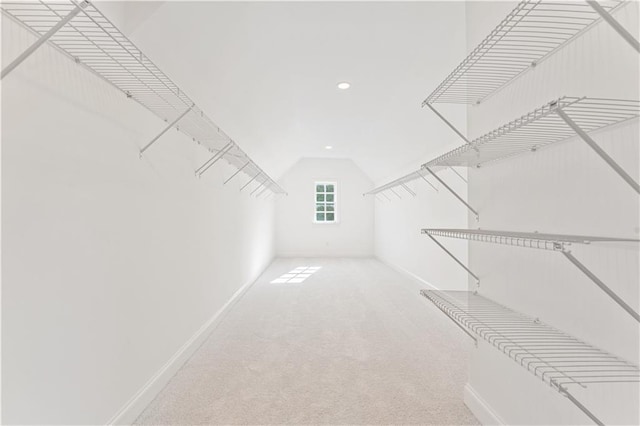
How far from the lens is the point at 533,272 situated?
1264 mm

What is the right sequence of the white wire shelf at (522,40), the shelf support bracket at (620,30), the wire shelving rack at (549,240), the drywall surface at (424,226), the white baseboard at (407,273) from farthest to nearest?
the white baseboard at (407,273) → the drywall surface at (424,226) → the white wire shelf at (522,40) → the wire shelving rack at (549,240) → the shelf support bracket at (620,30)

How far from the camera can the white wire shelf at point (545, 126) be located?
83 centimetres

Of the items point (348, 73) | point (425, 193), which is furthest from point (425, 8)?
point (425, 193)

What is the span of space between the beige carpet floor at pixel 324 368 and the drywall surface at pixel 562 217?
408 mm

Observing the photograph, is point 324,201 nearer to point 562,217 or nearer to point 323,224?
point 323,224

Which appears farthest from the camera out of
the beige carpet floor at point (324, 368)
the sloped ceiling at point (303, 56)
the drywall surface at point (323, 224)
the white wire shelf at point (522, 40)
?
the drywall surface at point (323, 224)

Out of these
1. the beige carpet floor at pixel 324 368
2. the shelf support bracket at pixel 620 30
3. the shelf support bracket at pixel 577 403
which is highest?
the shelf support bracket at pixel 620 30

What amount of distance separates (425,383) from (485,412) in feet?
1.43

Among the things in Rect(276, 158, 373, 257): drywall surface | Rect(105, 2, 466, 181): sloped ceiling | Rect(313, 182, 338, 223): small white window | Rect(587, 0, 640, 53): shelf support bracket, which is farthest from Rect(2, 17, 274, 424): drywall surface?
Rect(313, 182, 338, 223): small white window

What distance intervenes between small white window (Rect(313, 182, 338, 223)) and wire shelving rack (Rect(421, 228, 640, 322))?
19.8 ft

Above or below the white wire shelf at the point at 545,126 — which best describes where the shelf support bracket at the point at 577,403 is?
below

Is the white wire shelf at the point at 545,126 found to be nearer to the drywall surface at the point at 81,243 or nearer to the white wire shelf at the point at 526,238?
the white wire shelf at the point at 526,238

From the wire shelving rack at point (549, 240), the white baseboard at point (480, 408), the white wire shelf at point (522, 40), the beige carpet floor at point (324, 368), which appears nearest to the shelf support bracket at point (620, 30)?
the white wire shelf at point (522, 40)

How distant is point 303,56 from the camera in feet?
7.93
